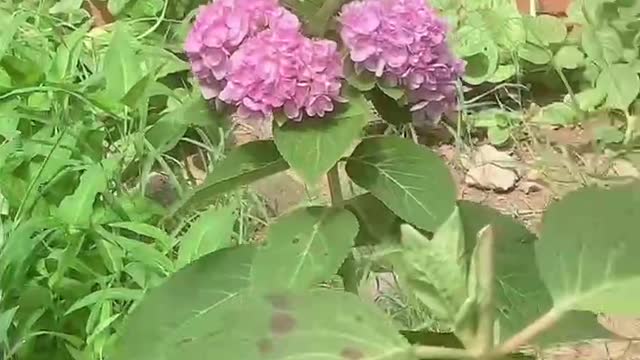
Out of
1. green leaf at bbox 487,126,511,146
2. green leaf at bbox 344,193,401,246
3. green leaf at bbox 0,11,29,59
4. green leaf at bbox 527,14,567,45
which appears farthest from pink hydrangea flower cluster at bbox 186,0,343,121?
green leaf at bbox 527,14,567,45

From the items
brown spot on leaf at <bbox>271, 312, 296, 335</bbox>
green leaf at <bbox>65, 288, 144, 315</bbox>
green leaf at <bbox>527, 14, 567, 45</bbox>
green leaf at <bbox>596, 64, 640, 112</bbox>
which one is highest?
brown spot on leaf at <bbox>271, 312, 296, 335</bbox>

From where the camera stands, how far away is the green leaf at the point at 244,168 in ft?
3.12

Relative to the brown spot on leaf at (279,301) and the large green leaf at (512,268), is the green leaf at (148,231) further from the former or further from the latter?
the brown spot on leaf at (279,301)

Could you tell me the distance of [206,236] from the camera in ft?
5.11

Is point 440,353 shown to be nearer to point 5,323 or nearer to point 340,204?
point 340,204

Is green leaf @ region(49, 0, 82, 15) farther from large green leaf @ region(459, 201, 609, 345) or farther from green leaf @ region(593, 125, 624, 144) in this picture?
large green leaf @ region(459, 201, 609, 345)

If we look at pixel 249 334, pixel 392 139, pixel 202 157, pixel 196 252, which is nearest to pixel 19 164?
pixel 196 252

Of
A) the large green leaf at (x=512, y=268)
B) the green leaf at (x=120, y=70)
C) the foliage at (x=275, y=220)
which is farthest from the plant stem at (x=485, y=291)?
the green leaf at (x=120, y=70)

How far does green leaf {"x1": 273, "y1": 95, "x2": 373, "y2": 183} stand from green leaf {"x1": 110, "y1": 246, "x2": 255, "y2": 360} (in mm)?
89

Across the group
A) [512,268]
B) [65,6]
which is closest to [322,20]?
[512,268]

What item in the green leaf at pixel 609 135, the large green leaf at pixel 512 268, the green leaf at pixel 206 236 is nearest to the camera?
the large green leaf at pixel 512 268

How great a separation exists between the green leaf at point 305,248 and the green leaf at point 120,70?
909mm

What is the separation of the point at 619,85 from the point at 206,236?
3.19 feet

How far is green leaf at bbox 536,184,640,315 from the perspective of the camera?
569mm
